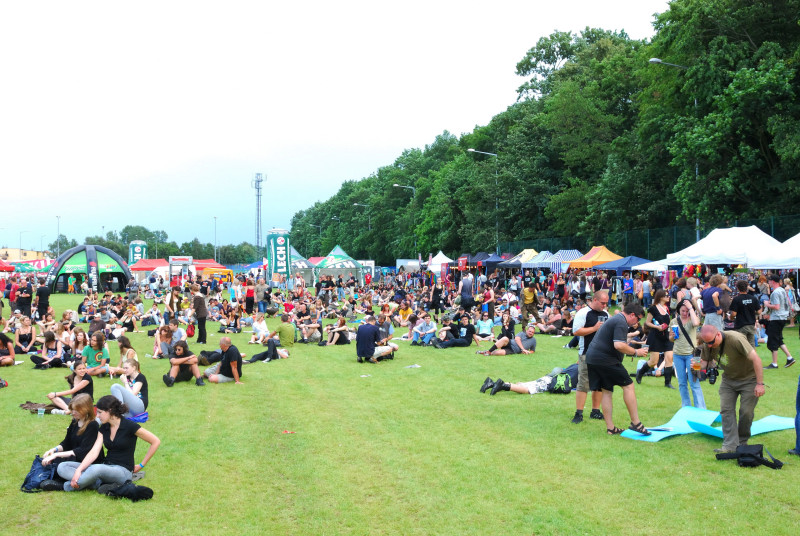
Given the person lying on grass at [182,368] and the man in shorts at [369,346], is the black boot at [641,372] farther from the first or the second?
the person lying on grass at [182,368]

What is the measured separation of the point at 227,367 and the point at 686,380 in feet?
26.0

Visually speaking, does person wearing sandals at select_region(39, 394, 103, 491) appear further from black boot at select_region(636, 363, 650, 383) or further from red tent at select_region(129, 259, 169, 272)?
red tent at select_region(129, 259, 169, 272)

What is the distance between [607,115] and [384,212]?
145ft

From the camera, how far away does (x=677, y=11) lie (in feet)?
84.4

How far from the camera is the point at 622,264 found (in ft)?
91.3

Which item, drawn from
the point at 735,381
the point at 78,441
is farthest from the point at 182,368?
the point at 735,381

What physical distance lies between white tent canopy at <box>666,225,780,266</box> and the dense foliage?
390 centimetres

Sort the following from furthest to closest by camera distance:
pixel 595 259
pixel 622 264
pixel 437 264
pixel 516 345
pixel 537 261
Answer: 1. pixel 437 264
2. pixel 537 261
3. pixel 595 259
4. pixel 622 264
5. pixel 516 345

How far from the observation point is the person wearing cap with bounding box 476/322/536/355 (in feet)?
50.6

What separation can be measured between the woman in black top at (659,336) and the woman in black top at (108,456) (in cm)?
753

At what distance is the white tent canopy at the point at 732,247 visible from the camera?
18.8m

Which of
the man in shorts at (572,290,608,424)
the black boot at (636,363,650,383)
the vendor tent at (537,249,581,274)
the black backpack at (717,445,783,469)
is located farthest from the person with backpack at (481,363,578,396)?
the vendor tent at (537,249,581,274)

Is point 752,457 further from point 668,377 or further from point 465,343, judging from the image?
point 465,343

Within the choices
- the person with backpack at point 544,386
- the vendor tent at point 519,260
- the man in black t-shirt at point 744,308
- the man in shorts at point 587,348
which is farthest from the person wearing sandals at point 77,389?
the vendor tent at point 519,260
